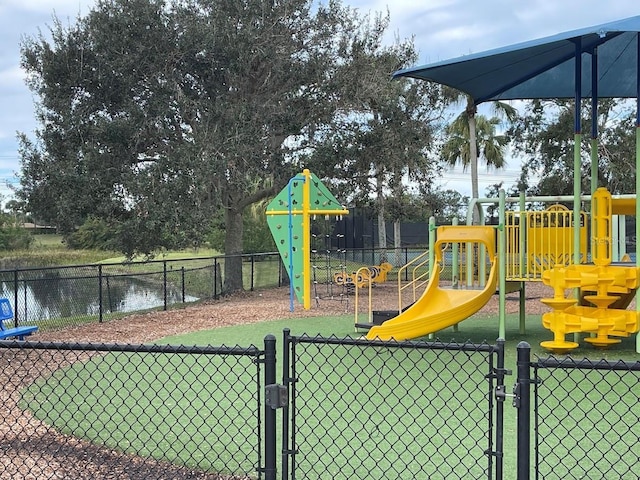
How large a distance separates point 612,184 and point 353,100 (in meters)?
12.5

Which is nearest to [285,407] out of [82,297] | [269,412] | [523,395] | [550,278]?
[269,412]

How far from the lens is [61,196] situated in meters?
17.6

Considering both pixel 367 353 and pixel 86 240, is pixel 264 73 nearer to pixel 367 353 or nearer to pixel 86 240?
pixel 367 353

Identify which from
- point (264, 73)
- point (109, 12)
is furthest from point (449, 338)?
point (109, 12)

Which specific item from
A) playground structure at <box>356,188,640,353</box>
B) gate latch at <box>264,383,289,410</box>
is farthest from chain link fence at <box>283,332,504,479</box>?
playground structure at <box>356,188,640,353</box>

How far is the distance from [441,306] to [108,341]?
200 inches

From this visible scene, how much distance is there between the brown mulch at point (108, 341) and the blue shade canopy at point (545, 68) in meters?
4.50

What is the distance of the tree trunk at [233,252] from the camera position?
791 inches

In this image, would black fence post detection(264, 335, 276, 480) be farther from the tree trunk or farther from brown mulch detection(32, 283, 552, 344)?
the tree trunk

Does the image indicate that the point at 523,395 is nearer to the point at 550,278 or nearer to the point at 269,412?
the point at 269,412

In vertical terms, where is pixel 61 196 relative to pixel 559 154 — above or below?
below

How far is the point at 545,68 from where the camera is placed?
11.4 m

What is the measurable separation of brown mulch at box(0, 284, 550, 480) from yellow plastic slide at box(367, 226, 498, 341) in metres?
4.11

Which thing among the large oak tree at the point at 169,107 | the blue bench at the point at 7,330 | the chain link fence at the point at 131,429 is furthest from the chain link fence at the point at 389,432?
the large oak tree at the point at 169,107
